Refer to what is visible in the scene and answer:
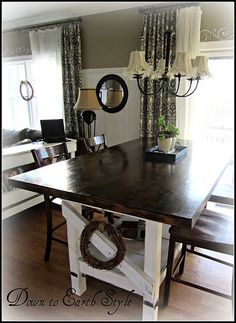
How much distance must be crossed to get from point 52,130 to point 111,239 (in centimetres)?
234

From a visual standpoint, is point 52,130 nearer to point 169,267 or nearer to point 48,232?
point 48,232

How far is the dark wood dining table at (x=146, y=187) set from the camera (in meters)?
1.20

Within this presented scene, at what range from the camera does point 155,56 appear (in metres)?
3.46

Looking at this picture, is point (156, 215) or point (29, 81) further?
point (29, 81)

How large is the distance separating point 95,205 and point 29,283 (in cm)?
102

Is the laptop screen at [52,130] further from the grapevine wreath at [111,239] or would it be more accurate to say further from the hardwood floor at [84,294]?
the grapevine wreath at [111,239]

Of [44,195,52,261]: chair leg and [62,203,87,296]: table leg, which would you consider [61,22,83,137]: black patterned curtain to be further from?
[62,203,87,296]: table leg

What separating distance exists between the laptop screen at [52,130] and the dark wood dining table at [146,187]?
1467mm

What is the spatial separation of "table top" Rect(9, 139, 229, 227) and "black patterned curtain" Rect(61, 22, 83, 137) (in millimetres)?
1987

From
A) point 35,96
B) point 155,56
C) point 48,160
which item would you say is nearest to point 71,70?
point 35,96


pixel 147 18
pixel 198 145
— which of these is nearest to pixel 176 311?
pixel 198 145

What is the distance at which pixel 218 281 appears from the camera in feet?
6.41

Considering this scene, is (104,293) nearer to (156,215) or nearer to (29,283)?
(29,283)

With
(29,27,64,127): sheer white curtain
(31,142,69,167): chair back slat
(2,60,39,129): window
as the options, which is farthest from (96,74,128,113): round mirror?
(31,142,69,167): chair back slat
